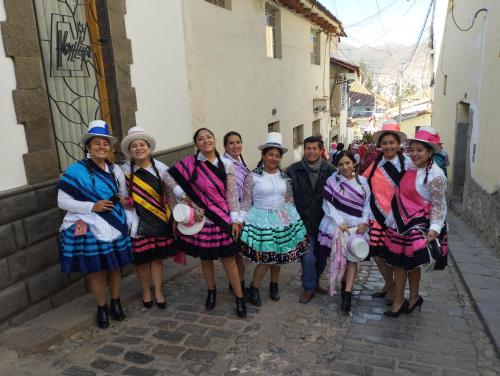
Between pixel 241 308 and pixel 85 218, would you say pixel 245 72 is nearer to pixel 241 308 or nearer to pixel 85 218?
pixel 241 308

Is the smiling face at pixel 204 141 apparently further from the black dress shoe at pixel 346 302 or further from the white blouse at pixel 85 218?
the black dress shoe at pixel 346 302

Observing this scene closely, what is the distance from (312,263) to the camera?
423cm

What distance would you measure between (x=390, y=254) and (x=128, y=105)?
337cm

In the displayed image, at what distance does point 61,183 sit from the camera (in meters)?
3.38

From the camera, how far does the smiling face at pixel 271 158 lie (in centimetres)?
389

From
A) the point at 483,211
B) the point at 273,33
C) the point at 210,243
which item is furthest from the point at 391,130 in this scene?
the point at 273,33

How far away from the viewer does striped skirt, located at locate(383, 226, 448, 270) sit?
Result: 139 inches

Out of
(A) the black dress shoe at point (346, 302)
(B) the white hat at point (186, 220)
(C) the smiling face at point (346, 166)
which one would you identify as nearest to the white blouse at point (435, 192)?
(C) the smiling face at point (346, 166)

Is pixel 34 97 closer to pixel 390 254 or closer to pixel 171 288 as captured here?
pixel 171 288

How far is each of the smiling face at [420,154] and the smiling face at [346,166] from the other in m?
0.53

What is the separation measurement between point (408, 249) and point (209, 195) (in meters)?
1.80

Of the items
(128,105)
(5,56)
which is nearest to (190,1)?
(128,105)

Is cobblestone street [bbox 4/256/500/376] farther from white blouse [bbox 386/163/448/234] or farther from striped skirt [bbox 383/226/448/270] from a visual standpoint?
white blouse [bbox 386/163/448/234]

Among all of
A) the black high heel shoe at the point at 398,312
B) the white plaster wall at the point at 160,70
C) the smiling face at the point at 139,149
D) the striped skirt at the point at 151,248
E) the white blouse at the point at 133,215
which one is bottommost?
the black high heel shoe at the point at 398,312
